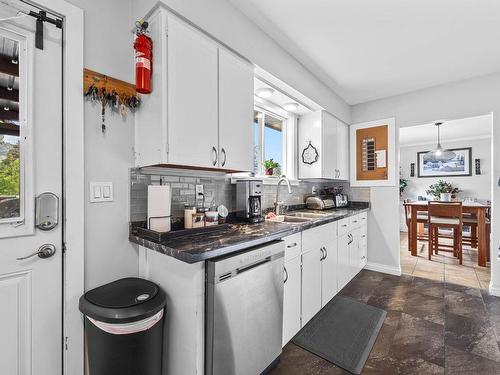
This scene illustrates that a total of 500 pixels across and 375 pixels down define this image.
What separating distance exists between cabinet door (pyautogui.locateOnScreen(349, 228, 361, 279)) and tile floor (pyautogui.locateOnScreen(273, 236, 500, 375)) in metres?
0.16

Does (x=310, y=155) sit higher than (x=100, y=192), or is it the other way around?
(x=310, y=155)

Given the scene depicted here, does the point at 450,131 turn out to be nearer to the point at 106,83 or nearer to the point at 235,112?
the point at 235,112

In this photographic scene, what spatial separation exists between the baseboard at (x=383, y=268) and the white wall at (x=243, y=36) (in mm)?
2552

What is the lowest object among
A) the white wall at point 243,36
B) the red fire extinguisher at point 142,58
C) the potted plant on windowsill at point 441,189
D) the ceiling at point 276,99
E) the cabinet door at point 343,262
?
the cabinet door at point 343,262

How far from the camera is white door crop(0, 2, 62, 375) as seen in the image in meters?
1.10

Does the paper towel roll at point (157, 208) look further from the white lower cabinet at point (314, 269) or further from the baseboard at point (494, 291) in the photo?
the baseboard at point (494, 291)

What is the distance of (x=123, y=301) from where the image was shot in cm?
112

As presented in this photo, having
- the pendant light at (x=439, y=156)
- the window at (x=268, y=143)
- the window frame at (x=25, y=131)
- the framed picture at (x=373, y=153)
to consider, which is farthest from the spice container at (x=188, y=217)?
the pendant light at (x=439, y=156)

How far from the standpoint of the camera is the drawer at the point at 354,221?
3025 mm

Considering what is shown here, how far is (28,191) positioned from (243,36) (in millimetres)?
1717

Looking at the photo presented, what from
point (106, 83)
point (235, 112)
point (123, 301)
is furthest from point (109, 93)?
point (123, 301)

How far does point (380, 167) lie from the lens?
3.56m

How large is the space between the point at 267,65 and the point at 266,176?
3.70ft

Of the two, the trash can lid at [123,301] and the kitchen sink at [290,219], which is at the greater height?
the kitchen sink at [290,219]
